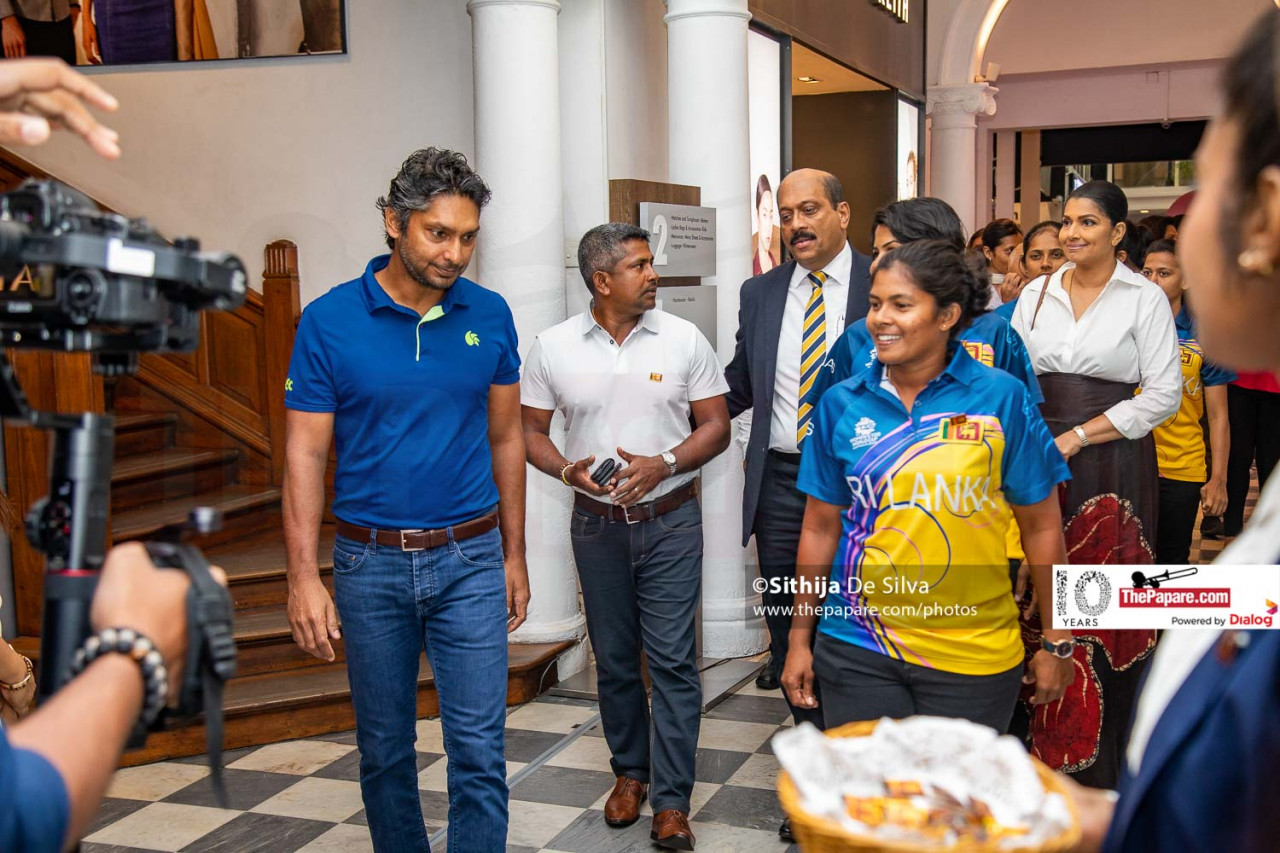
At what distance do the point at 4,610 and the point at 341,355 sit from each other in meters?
2.46

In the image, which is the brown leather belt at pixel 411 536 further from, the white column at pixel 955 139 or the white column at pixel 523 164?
the white column at pixel 955 139

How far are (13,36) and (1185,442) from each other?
650 centimetres

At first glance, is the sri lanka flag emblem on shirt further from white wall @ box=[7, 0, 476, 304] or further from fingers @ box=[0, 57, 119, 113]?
white wall @ box=[7, 0, 476, 304]

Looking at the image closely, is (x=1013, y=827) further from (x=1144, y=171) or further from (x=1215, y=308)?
(x=1144, y=171)

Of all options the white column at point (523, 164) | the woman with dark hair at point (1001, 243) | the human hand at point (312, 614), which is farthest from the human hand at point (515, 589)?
the woman with dark hair at point (1001, 243)

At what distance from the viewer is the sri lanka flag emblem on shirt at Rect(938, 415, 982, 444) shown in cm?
267

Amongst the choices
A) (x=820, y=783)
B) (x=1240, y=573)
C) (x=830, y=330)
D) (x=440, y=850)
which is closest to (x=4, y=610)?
(x=440, y=850)

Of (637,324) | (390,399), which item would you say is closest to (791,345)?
(637,324)

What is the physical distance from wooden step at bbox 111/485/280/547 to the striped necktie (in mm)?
3126

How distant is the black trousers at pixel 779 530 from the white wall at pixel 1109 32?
41.3 ft

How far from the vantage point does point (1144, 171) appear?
17.7 metres

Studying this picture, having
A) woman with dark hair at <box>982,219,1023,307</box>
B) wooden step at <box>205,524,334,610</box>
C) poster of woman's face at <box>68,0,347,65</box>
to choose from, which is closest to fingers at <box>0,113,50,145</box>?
wooden step at <box>205,524,334,610</box>

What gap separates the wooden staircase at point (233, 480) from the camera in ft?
15.1

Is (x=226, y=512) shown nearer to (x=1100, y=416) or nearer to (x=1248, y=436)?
(x=1100, y=416)
